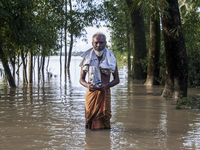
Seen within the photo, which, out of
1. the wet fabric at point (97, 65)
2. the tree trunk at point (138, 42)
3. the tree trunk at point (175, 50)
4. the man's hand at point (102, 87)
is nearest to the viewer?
the man's hand at point (102, 87)

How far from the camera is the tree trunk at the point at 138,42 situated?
18.6 meters

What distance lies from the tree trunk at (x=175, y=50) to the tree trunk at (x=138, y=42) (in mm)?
8794

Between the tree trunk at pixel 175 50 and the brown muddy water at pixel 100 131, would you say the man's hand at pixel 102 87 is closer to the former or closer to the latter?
the brown muddy water at pixel 100 131

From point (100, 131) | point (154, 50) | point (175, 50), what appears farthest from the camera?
point (154, 50)

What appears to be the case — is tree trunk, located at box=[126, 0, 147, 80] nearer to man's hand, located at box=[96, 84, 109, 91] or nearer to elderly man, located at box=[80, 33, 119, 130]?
elderly man, located at box=[80, 33, 119, 130]

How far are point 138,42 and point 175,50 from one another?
9261 millimetres

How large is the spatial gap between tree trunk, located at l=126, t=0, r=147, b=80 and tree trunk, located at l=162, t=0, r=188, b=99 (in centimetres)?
879

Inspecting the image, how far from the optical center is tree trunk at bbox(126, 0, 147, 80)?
18.6 m

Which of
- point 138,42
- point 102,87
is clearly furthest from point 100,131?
point 138,42

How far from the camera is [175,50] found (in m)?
9.85

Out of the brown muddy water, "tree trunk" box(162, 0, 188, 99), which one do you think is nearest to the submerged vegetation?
"tree trunk" box(162, 0, 188, 99)

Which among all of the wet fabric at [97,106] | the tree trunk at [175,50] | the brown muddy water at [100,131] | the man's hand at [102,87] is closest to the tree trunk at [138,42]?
the tree trunk at [175,50]

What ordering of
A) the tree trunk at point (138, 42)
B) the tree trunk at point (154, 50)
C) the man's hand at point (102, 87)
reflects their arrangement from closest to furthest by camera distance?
1. the man's hand at point (102, 87)
2. the tree trunk at point (154, 50)
3. the tree trunk at point (138, 42)

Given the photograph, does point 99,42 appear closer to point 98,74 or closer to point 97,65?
point 97,65
